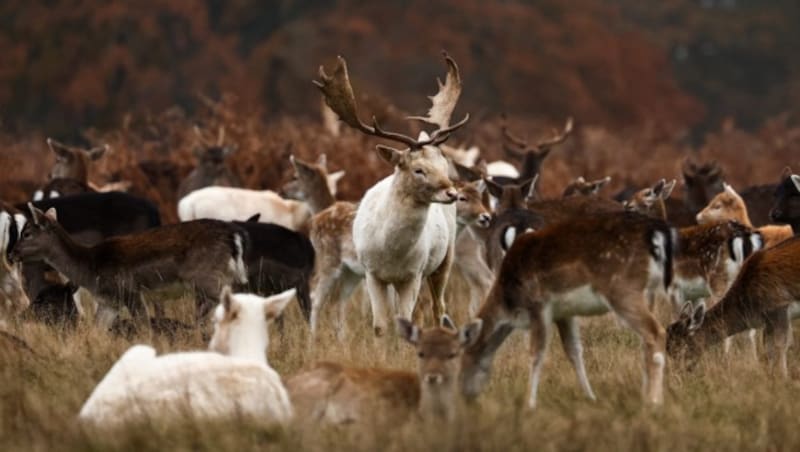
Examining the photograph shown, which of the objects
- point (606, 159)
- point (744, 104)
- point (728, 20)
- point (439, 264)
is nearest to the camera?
point (439, 264)

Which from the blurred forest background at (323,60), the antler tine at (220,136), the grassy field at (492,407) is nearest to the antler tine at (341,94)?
the grassy field at (492,407)

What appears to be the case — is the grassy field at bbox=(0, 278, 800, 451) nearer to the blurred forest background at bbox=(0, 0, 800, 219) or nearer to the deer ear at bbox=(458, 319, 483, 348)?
the deer ear at bbox=(458, 319, 483, 348)

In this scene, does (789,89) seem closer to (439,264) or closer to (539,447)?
(439,264)

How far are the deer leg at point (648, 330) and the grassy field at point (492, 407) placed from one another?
0.13 metres

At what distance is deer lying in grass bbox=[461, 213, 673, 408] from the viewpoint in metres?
8.73

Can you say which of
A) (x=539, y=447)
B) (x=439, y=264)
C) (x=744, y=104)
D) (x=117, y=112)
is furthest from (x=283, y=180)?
(x=744, y=104)

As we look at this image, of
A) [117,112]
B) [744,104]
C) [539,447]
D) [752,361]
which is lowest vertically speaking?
[539,447]

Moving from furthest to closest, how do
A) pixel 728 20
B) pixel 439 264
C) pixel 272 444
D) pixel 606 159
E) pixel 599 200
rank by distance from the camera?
pixel 728 20 < pixel 606 159 < pixel 599 200 < pixel 439 264 < pixel 272 444

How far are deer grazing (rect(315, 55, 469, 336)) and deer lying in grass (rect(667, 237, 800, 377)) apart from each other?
5.29ft

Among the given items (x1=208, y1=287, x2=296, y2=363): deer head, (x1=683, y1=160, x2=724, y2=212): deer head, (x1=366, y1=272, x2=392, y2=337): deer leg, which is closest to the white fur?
(x1=683, y1=160, x2=724, y2=212): deer head

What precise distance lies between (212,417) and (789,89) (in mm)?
50056

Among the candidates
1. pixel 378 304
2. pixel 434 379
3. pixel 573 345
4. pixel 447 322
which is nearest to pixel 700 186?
Answer: pixel 378 304

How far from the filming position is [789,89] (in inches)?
2183

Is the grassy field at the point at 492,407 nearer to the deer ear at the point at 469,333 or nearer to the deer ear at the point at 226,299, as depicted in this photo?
the deer ear at the point at 469,333
